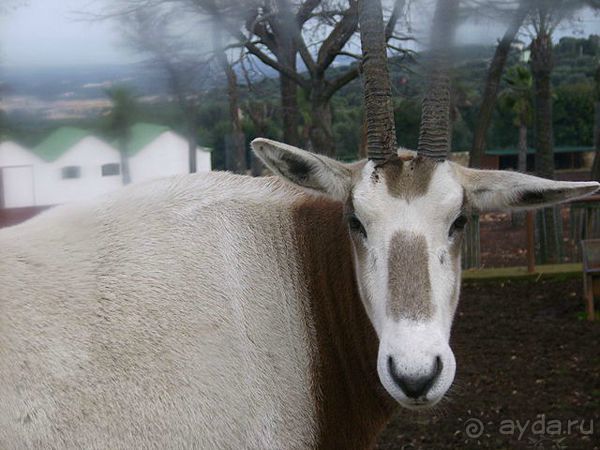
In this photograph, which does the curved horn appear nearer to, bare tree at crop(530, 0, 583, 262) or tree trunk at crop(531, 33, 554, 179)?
bare tree at crop(530, 0, 583, 262)

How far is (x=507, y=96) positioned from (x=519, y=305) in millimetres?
19191

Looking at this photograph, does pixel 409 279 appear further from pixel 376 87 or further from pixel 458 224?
pixel 376 87

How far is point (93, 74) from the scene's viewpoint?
551 centimetres

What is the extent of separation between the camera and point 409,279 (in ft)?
12.6

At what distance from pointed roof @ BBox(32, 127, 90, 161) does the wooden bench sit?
805 centimetres

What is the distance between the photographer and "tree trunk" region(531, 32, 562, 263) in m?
14.3

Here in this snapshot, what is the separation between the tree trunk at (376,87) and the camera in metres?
4.37

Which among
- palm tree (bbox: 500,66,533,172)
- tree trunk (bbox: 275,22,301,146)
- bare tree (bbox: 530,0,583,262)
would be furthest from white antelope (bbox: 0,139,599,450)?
palm tree (bbox: 500,66,533,172)

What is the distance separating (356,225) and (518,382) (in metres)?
5.40

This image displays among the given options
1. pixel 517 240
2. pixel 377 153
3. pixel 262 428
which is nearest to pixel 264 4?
pixel 377 153

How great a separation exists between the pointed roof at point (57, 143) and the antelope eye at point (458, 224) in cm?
297

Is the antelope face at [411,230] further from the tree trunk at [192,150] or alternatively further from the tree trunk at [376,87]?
the tree trunk at [192,150]

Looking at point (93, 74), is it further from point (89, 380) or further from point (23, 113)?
point (89, 380)

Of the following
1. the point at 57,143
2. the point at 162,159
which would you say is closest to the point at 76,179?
the point at 57,143
